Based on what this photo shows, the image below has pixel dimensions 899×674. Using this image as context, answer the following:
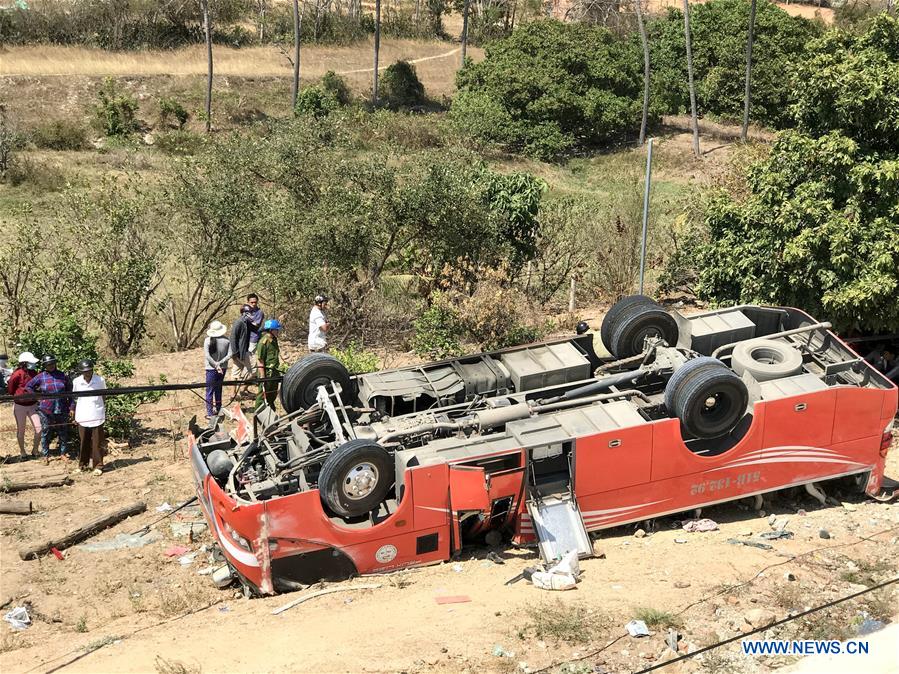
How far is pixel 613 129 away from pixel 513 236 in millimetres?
25272

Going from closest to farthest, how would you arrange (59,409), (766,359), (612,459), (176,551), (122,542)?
(612,459)
(176,551)
(122,542)
(766,359)
(59,409)

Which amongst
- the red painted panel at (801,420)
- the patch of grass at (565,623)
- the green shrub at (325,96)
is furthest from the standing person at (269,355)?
the green shrub at (325,96)

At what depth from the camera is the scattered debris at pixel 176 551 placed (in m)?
10.9

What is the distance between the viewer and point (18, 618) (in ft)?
31.5

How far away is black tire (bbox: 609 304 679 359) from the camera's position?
502 inches

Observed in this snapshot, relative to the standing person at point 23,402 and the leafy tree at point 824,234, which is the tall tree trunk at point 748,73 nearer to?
the leafy tree at point 824,234

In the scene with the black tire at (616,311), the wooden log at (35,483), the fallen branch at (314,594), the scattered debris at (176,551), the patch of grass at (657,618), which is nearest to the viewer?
the patch of grass at (657,618)

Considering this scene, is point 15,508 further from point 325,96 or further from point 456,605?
point 325,96

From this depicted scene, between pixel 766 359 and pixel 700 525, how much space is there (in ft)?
8.11

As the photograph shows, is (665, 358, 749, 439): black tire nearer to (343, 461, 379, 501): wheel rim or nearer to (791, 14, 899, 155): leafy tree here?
(343, 461, 379, 501): wheel rim

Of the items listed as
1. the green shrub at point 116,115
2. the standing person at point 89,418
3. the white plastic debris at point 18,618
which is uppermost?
the green shrub at point 116,115

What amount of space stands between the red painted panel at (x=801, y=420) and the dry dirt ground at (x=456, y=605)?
44.1 inches

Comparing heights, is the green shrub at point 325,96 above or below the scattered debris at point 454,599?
above

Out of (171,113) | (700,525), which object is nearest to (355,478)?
(700,525)
